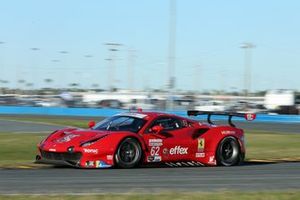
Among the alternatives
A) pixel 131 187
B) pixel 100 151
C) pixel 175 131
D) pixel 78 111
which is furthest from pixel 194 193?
Result: pixel 78 111

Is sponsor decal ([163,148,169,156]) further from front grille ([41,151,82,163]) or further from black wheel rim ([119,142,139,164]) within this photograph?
front grille ([41,151,82,163])

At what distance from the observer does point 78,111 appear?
55438mm

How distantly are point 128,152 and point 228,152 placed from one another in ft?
8.76

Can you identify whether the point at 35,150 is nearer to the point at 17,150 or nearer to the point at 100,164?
the point at 17,150

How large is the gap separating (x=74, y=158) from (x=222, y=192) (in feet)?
14.4

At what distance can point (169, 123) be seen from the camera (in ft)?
44.8

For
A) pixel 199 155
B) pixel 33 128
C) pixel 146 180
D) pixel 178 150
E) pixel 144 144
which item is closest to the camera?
pixel 146 180

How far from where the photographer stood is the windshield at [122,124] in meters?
13.1

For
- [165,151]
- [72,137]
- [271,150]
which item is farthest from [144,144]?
[271,150]

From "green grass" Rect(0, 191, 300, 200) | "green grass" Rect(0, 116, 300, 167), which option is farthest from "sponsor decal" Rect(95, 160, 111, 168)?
"green grass" Rect(0, 191, 300, 200)

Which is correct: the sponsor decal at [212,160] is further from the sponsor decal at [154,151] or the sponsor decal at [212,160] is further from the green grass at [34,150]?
the green grass at [34,150]

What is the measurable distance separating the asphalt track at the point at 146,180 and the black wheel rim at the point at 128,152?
0.29 m

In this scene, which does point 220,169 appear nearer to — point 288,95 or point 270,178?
point 270,178

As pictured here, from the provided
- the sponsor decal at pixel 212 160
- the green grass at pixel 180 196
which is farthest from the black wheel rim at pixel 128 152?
the green grass at pixel 180 196
